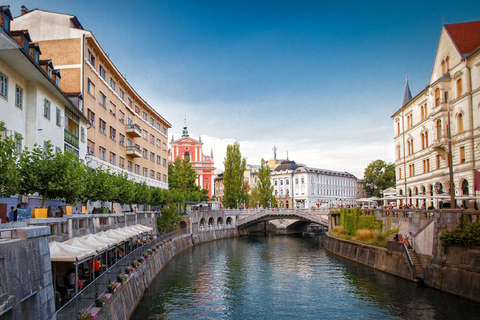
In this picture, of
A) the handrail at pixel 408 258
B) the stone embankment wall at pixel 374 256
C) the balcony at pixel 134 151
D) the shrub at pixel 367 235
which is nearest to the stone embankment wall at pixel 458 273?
the handrail at pixel 408 258

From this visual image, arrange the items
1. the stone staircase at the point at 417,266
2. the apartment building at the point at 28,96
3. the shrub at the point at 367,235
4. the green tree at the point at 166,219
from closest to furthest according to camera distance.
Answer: the apartment building at the point at 28,96
the stone staircase at the point at 417,266
the shrub at the point at 367,235
the green tree at the point at 166,219

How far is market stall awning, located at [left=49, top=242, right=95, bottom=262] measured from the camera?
14.8m

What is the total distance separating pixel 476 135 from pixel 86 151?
39139 millimetres

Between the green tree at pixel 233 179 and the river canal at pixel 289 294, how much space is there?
4563cm

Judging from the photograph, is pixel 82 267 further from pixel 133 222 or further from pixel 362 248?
pixel 362 248

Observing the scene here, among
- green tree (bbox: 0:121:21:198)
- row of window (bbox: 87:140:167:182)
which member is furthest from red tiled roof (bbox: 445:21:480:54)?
green tree (bbox: 0:121:21:198)

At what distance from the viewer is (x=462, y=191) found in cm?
4319

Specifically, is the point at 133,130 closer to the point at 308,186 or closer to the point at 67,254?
the point at 67,254

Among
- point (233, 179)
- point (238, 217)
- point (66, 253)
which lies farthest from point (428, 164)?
point (66, 253)

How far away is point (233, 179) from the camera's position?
9119cm

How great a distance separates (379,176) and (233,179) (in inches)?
1615

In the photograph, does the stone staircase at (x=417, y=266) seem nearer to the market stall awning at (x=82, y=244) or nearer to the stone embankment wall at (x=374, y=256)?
the stone embankment wall at (x=374, y=256)

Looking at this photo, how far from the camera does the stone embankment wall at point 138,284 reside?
59.0ft

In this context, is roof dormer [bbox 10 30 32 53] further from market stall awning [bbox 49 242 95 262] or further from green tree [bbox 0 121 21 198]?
market stall awning [bbox 49 242 95 262]
